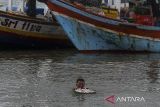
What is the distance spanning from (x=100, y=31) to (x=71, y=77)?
Result: 373 inches

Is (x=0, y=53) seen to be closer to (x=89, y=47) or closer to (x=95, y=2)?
(x=89, y=47)

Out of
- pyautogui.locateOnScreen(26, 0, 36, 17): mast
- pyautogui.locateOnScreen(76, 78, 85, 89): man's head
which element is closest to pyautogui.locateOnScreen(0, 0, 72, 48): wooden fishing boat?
pyautogui.locateOnScreen(26, 0, 36, 17): mast

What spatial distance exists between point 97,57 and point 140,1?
227 inches

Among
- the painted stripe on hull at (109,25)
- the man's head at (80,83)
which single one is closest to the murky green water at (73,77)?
the man's head at (80,83)

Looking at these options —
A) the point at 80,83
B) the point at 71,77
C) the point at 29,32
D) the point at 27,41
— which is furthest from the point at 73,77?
the point at 27,41

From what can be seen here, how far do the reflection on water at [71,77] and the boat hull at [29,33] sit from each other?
5.69ft

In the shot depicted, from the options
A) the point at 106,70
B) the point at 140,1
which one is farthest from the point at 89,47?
the point at 106,70

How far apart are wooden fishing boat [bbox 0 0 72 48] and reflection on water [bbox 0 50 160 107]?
175cm

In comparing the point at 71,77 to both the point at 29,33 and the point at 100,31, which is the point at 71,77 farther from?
the point at 29,33

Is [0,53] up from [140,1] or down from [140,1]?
down

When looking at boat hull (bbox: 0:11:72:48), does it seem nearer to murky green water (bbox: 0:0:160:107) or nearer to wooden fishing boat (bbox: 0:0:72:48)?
wooden fishing boat (bbox: 0:0:72:48)

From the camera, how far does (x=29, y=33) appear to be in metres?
31.8

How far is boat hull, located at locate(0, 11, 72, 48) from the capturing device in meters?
31.0

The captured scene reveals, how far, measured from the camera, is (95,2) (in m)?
34.3
